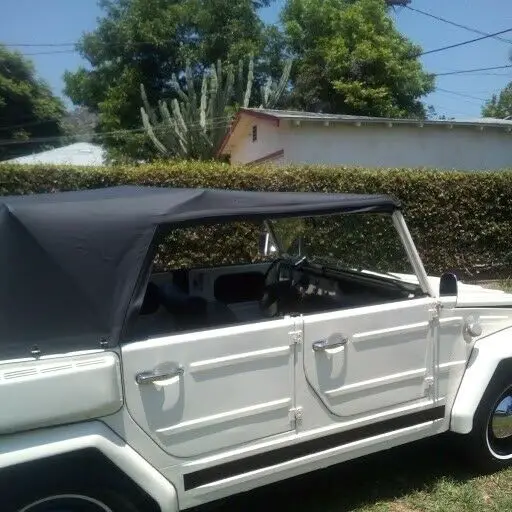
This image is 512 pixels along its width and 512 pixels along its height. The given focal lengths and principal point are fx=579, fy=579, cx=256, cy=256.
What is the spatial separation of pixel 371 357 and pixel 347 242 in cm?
110

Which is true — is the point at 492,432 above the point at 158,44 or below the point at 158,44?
below

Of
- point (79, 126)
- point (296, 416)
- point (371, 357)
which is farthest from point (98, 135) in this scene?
point (296, 416)

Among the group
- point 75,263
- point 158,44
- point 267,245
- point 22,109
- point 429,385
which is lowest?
point 429,385

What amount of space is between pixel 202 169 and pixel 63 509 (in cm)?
676

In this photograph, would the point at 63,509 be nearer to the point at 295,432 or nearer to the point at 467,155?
the point at 295,432

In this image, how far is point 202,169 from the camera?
856 centimetres

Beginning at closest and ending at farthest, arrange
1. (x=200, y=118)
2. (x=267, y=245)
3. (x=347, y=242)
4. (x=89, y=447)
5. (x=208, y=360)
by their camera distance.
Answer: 1. (x=89, y=447)
2. (x=208, y=360)
3. (x=347, y=242)
4. (x=267, y=245)
5. (x=200, y=118)

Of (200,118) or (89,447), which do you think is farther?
(200,118)

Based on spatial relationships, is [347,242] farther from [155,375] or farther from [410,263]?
[155,375]

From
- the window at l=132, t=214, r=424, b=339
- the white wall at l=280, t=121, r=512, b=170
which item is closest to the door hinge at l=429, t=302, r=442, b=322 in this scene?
the window at l=132, t=214, r=424, b=339

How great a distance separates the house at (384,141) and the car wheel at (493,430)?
39.1 feet

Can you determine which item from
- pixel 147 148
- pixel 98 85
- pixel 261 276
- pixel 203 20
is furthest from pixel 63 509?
pixel 98 85

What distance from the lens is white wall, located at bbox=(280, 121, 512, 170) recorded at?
15.6 meters

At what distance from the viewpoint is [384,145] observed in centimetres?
1588
